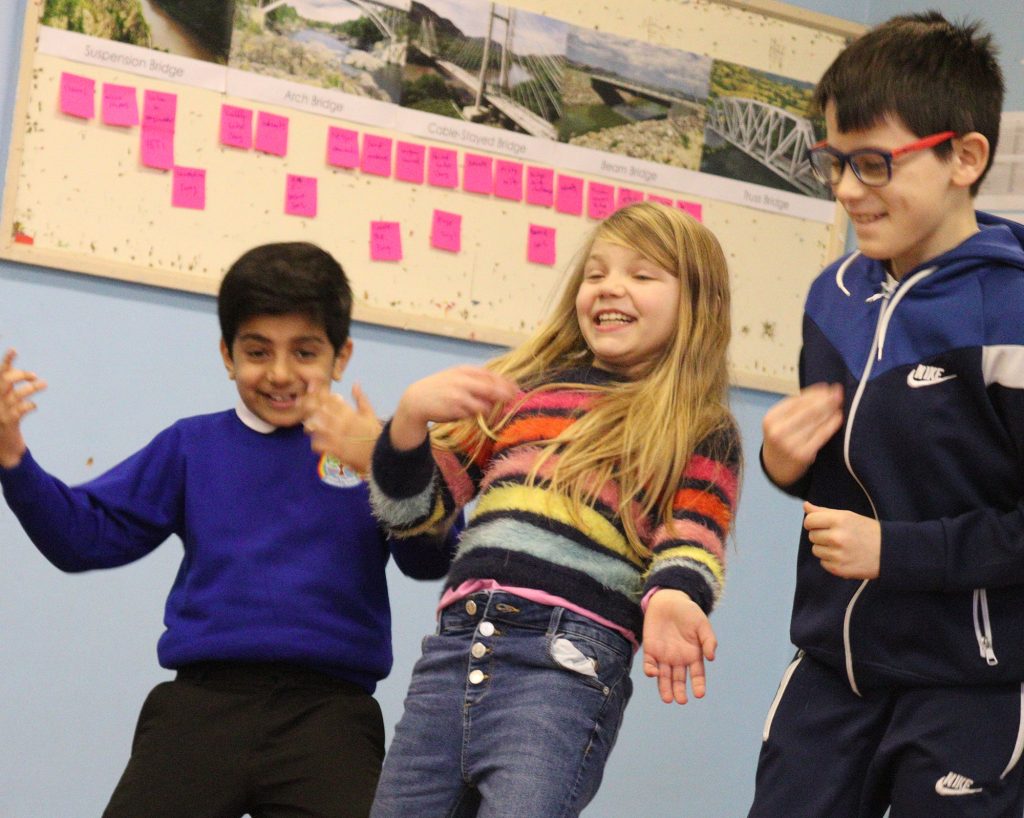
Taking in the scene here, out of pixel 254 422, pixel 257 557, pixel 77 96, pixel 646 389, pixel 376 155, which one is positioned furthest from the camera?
pixel 376 155

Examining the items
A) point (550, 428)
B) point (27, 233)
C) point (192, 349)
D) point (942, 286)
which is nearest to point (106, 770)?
point (192, 349)

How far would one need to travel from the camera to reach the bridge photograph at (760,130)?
3363 millimetres

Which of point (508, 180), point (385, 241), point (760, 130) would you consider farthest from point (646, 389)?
point (760, 130)

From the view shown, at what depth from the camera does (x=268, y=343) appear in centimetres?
197

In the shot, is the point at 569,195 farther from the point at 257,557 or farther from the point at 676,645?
the point at 676,645

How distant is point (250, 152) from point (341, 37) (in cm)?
33

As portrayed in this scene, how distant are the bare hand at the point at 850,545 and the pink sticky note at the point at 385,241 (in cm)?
173

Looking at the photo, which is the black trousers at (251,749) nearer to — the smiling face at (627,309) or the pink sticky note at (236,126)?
the smiling face at (627,309)

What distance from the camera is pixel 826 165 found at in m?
1.59

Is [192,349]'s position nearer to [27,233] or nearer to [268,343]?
[27,233]

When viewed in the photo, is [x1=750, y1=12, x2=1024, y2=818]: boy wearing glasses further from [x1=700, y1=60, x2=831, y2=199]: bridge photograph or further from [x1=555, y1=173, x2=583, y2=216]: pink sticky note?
[x1=700, y1=60, x2=831, y2=199]: bridge photograph

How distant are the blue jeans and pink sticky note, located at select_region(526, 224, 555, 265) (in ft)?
5.39

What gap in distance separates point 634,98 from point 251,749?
2.01 metres

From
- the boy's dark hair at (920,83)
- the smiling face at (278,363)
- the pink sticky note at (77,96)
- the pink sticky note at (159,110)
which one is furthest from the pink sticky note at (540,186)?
the boy's dark hair at (920,83)
